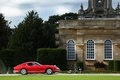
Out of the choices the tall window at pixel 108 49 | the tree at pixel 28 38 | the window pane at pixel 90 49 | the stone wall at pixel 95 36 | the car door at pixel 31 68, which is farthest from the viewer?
the window pane at pixel 90 49

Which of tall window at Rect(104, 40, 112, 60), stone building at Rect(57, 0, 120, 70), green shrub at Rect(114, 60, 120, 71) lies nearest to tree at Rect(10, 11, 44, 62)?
stone building at Rect(57, 0, 120, 70)

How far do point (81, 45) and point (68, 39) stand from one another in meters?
1.93

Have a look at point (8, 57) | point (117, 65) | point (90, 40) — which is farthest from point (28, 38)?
point (117, 65)

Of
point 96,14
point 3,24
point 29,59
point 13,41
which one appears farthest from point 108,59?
point 96,14

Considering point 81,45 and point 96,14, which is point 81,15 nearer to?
point 96,14

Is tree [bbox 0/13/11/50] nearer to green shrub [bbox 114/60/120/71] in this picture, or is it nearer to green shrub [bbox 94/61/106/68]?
green shrub [bbox 94/61/106/68]

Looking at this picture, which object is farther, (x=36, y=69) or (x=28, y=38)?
(x=28, y=38)

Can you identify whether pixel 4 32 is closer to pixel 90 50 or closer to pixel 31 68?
pixel 90 50

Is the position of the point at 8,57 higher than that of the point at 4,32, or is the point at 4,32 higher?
the point at 4,32

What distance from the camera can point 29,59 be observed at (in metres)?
36.9

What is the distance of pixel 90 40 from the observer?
127 feet

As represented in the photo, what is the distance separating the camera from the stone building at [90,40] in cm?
3822

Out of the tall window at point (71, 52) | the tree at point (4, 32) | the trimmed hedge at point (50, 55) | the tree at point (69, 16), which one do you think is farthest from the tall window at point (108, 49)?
the tree at point (69, 16)

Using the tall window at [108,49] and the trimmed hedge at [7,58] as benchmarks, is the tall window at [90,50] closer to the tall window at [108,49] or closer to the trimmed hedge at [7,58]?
the tall window at [108,49]
